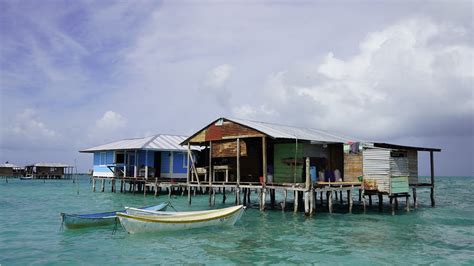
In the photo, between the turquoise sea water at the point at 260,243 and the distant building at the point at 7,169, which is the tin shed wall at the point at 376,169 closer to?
the turquoise sea water at the point at 260,243

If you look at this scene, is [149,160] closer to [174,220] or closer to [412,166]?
[174,220]

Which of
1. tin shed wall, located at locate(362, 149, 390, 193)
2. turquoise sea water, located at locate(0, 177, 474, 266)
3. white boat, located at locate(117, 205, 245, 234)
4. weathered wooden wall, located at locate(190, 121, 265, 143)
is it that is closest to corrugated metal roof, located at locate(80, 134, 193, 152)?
weathered wooden wall, located at locate(190, 121, 265, 143)

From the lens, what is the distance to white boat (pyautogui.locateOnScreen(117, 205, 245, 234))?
1639 cm

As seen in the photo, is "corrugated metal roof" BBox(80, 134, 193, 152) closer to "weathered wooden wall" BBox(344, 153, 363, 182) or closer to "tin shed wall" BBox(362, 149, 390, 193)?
"weathered wooden wall" BBox(344, 153, 363, 182)

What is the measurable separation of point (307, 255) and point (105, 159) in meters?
31.6

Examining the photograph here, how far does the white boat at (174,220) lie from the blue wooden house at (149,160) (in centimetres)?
1950

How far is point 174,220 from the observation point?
16969 millimetres

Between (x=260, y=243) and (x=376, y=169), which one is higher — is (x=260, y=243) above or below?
below

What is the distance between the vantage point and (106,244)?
49.8ft

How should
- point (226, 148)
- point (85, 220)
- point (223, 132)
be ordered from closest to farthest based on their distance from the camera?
1. point (85, 220)
2. point (223, 132)
3. point (226, 148)

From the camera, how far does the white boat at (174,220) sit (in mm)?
16392

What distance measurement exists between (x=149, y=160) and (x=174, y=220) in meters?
21.8

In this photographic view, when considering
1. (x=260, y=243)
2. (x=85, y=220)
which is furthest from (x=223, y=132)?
(x=260, y=243)

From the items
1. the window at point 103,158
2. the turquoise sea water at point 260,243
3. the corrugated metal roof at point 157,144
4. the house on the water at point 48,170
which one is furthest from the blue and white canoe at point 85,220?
the house on the water at point 48,170
